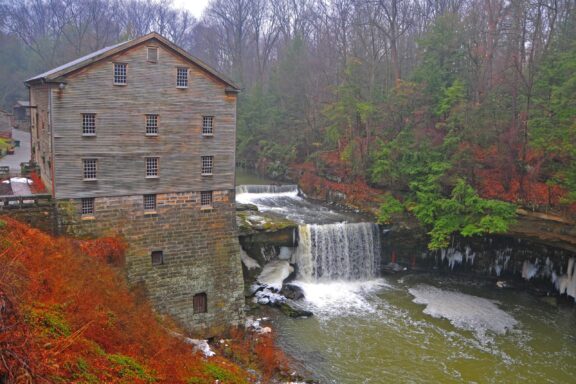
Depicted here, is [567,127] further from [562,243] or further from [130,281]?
[130,281]

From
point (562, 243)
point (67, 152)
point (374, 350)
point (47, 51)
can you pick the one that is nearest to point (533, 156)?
point (562, 243)

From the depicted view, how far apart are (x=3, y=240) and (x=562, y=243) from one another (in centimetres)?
2658

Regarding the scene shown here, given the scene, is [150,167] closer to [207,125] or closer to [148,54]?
[207,125]

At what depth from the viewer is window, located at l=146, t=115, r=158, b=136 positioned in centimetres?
2117

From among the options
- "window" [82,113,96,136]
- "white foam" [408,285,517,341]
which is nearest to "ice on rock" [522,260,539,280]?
"white foam" [408,285,517,341]

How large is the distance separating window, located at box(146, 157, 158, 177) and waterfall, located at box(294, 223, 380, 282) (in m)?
11.3

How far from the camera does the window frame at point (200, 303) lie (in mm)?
22781

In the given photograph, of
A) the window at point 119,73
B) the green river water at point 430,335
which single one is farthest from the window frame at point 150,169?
the green river water at point 430,335

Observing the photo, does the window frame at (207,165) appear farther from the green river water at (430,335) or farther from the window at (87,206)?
the green river water at (430,335)

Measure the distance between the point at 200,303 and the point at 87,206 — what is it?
6.82 m

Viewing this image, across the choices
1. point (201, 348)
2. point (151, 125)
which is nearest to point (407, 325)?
point (201, 348)

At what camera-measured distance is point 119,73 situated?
2028 cm

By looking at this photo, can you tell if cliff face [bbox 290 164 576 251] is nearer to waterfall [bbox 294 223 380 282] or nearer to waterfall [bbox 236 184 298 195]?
waterfall [bbox 236 184 298 195]

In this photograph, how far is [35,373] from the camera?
27.6 ft
